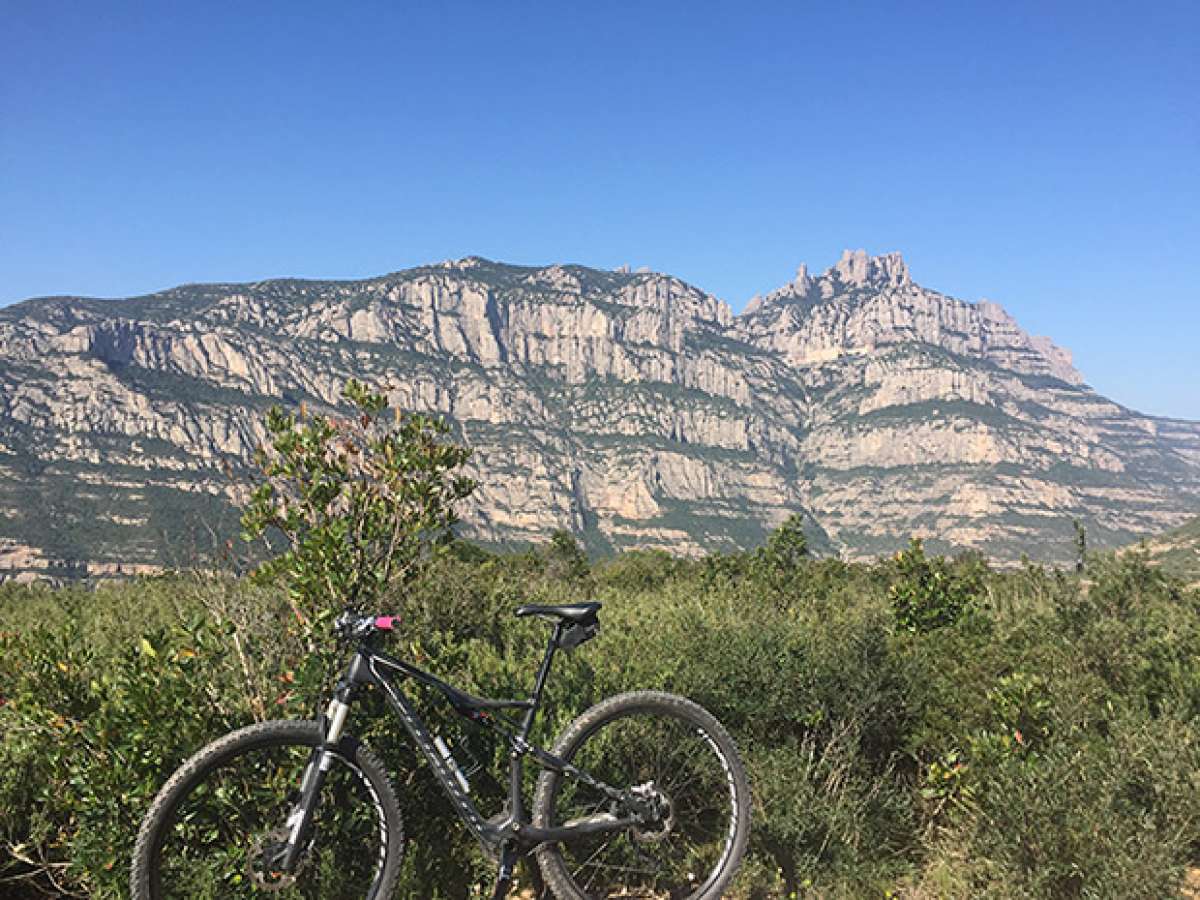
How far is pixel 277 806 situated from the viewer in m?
3.08

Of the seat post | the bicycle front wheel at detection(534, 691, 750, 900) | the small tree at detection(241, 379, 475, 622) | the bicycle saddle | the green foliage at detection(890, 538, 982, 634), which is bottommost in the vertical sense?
the green foliage at detection(890, 538, 982, 634)

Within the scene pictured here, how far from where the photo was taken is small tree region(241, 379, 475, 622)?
396 cm

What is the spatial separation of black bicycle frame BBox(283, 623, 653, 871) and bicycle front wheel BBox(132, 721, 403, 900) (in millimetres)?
55

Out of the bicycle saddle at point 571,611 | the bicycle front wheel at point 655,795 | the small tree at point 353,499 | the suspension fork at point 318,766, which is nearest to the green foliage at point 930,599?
the bicycle front wheel at point 655,795

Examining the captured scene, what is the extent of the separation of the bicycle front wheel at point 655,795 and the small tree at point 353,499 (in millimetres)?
1438

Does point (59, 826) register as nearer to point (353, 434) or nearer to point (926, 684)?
point (353, 434)

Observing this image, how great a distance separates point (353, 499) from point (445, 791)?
1781 mm

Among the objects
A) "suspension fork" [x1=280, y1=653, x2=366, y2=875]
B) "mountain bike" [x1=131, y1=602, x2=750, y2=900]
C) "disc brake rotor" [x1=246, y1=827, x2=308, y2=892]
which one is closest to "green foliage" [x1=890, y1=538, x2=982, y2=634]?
"mountain bike" [x1=131, y1=602, x2=750, y2=900]

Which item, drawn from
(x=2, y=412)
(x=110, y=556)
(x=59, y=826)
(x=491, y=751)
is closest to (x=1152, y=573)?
(x=491, y=751)

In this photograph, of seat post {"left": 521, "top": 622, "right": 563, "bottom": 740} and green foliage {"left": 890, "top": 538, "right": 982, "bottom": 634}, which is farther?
green foliage {"left": 890, "top": 538, "right": 982, "bottom": 634}

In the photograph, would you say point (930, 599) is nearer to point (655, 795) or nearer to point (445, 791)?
point (655, 795)

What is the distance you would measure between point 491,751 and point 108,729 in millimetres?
1720

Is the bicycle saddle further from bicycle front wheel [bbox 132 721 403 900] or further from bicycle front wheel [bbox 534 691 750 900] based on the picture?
bicycle front wheel [bbox 132 721 403 900]

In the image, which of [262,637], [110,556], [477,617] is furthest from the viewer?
[110,556]
